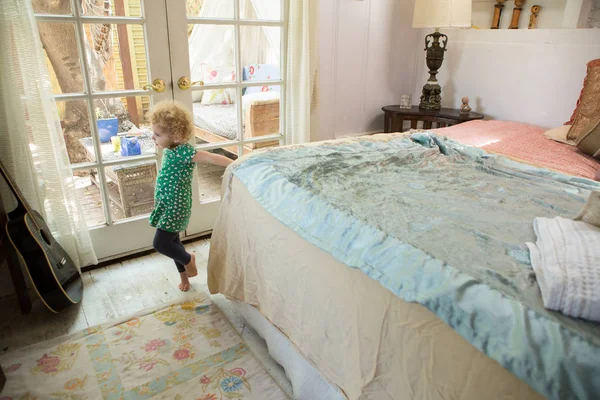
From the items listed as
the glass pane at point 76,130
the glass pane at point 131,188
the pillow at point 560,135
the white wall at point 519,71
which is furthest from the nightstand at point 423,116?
the glass pane at point 76,130

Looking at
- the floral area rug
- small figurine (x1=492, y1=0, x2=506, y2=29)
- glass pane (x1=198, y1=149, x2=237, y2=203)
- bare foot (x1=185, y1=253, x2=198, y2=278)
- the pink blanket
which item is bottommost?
the floral area rug

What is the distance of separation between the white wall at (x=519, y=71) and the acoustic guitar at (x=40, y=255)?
105 inches

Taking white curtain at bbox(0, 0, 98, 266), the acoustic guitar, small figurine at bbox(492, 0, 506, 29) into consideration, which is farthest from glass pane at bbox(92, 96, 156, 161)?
small figurine at bbox(492, 0, 506, 29)

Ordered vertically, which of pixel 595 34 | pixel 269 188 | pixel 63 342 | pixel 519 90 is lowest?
pixel 63 342

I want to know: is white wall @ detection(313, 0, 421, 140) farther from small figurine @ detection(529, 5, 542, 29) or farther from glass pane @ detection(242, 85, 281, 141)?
small figurine @ detection(529, 5, 542, 29)

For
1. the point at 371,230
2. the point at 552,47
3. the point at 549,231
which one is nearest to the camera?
the point at 549,231

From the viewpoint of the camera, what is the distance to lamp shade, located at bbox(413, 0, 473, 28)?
248cm

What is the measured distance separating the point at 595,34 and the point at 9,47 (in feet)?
9.15

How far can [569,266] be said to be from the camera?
815 millimetres

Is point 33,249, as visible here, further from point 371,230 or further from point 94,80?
point 371,230

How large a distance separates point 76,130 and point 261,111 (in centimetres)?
105

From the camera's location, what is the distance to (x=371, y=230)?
1.09 metres

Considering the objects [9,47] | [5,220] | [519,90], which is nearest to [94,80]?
[9,47]

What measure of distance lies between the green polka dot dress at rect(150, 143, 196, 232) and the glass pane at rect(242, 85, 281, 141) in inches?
33.4
